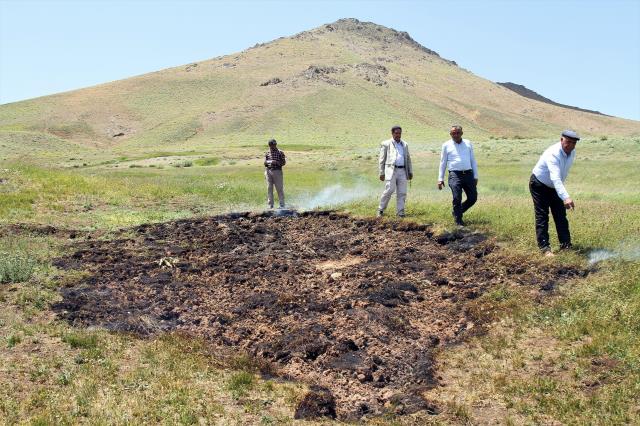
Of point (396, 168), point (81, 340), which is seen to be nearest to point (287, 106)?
point (396, 168)

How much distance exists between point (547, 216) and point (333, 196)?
38.1 feet

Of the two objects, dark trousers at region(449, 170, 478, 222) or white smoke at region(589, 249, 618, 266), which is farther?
dark trousers at region(449, 170, 478, 222)

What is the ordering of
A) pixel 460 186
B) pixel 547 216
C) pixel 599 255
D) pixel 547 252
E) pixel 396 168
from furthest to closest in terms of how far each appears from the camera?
pixel 396 168
pixel 460 186
pixel 547 216
pixel 547 252
pixel 599 255

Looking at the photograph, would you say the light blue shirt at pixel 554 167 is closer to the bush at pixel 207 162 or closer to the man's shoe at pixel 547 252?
the man's shoe at pixel 547 252

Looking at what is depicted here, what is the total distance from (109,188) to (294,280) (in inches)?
594

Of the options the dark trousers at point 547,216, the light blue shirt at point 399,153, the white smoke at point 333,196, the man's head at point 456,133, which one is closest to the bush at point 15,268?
the light blue shirt at point 399,153

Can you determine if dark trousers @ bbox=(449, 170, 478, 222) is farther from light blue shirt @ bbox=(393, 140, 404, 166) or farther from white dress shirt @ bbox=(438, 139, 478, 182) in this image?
light blue shirt @ bbox=(393, 140, 404, 166)

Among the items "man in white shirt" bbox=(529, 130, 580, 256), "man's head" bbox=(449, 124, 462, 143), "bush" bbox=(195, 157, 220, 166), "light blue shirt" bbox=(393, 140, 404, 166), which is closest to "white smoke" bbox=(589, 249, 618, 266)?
"man in white shirt" bbox=(529, 130, 580, 256)

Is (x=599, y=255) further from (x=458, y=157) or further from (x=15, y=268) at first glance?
(x=15, y=268)

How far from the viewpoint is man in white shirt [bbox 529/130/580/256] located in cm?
974

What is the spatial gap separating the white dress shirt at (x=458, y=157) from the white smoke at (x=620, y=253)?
12.6 ft

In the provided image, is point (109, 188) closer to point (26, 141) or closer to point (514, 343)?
point (514, 343)

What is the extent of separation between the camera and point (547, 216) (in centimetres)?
1008

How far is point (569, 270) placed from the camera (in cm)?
895
